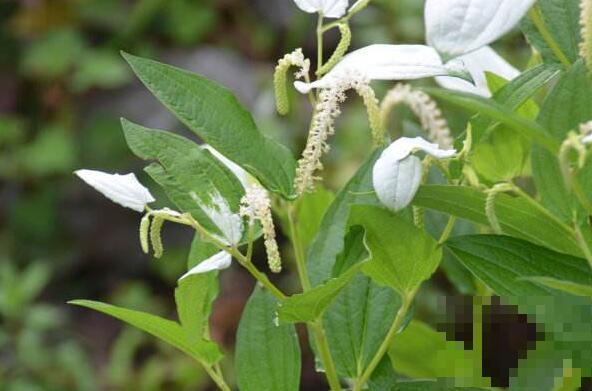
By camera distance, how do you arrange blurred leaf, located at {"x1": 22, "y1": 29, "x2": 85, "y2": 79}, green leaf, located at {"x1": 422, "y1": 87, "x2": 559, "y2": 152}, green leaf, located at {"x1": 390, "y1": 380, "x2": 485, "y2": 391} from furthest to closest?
blurred leaf, located at {"x1": 22, "y1": 29, "x2": 85, "y2": 79} → green leaf, located at {"x1": 390, "y1": 380, "x2": 485, "y2": 391} → green leaf, located at {"x1": 422, "y1": 87, "x2": 559, "y2": 152}

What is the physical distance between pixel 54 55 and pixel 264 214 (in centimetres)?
154

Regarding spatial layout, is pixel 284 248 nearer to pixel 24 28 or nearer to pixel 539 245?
pixel 24 28

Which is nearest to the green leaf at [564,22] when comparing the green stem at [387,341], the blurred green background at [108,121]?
the green stem at [387,341]

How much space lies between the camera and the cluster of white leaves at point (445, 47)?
32 centimetres

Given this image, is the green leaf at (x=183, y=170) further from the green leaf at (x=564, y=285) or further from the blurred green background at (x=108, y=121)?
the blurred green background at (x=108, y=121)

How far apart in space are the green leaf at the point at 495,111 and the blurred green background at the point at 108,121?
49.7 inches

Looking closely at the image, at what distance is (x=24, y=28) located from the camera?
6.28 ft

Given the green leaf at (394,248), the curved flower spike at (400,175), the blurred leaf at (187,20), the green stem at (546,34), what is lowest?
the blurred leaf at (187,20)

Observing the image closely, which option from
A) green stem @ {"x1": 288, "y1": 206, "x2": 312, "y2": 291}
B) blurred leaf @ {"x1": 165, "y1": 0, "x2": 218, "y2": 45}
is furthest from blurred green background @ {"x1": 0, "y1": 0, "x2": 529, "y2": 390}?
green stem @ {"x1": 288, "y1": 206, "x2": 312, "y2": 291}

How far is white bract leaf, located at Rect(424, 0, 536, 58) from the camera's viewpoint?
316 mm

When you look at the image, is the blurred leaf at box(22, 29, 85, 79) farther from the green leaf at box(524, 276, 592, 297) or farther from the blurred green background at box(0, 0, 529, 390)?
the green leaf at box(524, 276, 592, 297)

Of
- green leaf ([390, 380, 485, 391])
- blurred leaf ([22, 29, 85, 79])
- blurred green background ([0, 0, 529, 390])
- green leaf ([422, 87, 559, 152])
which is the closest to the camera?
green leaf ([422, 87, 559, 152])

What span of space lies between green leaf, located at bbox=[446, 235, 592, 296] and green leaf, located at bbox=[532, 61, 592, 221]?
0.08 ft

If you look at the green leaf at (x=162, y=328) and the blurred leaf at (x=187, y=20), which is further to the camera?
the blurred leaf at (x=187, y=20)
